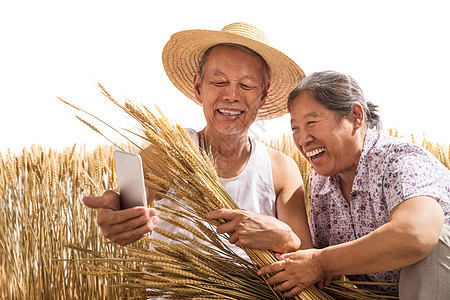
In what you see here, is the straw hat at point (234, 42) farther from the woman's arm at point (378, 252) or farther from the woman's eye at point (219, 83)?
the woman's arm at point (378, 252)

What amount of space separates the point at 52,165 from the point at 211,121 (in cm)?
98

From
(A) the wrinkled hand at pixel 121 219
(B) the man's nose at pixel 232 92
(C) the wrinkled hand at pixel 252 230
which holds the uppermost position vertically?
(B) the man's nose at pixel 232 92

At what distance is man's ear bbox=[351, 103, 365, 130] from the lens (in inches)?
71.5

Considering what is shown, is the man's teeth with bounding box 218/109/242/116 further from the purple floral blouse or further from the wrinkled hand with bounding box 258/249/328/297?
the wrinkled hand with bounding box 258/249/328/297

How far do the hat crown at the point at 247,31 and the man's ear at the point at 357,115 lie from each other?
1.53 feet

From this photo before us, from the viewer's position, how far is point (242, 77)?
2010 mm

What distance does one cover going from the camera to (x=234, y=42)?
6.68ft

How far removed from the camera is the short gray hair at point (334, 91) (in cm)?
177

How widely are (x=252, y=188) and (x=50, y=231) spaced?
4.08ft

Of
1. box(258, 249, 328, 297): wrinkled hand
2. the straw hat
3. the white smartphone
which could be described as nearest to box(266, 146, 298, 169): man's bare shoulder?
the straw hat

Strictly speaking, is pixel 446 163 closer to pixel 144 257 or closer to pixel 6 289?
pixel 144 257

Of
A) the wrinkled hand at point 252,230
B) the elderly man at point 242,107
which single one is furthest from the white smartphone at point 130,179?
the elderly man at point 242,107

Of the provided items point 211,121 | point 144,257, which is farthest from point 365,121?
point 144,257

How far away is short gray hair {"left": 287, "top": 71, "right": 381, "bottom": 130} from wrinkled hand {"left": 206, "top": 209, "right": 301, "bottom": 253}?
0.46 m
